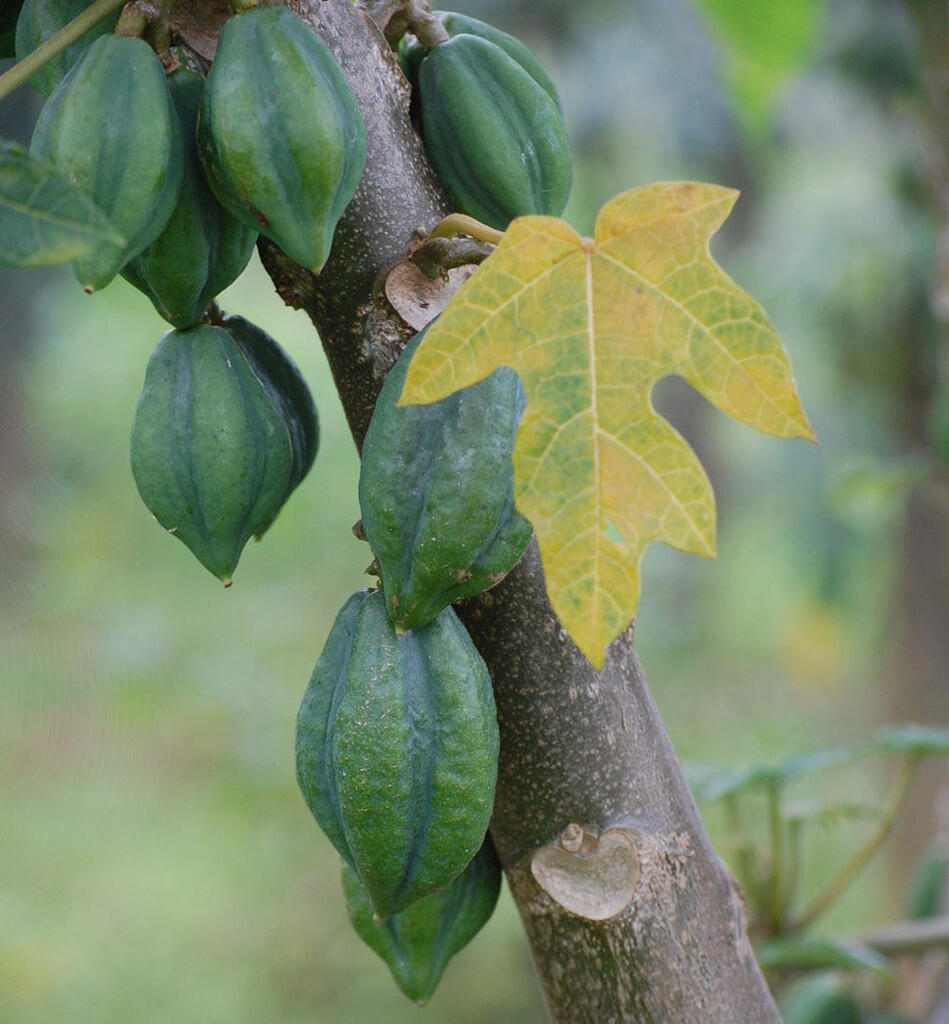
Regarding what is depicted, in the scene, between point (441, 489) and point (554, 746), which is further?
point (554, 746)

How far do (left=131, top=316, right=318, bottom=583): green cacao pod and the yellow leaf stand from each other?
5.8 inches

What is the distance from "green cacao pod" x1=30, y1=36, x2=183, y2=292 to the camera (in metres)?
0.54

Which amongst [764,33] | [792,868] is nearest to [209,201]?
[764,33]

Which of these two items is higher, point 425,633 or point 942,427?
point 425,633

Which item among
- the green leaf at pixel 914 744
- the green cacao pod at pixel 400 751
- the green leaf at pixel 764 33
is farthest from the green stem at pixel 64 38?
the green leaf at pixel 914 744

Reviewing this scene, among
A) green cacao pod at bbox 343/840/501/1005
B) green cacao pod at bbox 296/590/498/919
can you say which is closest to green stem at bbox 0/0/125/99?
green cacao pod at bbox 296/590/498/919

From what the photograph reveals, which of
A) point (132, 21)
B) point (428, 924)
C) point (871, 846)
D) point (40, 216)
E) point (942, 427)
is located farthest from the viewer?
point (942, 427)

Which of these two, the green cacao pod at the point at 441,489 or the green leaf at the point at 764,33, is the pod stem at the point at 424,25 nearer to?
the green cacao pod at the point at 441,489

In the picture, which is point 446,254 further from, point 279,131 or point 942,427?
point 942,427

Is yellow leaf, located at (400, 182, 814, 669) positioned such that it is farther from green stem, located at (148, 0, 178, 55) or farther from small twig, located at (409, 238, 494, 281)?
green stem, located at (148, 0, 178, 55)

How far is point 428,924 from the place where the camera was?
0.69m

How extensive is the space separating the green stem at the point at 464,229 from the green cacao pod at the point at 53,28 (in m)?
0.19

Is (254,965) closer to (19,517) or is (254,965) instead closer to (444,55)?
(19,517)

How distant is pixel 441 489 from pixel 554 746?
0.60 ft
